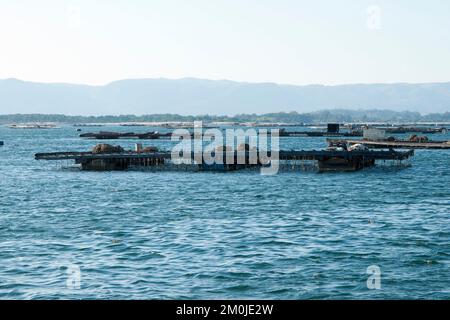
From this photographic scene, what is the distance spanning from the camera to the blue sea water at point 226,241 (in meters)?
28.2

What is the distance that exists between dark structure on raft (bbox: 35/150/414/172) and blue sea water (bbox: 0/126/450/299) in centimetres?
2239

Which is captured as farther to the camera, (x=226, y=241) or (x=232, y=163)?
(x=232, y=163)

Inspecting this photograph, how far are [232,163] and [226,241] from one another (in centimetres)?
6586

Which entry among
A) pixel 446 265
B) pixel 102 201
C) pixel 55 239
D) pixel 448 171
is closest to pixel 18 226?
pixel 55 239

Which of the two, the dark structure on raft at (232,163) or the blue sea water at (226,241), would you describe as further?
the dark structure on raft at (232,163)

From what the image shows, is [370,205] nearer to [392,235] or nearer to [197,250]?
[392,235]

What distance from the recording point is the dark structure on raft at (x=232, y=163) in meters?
105

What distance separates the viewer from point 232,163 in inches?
4163

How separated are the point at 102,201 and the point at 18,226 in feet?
55.0

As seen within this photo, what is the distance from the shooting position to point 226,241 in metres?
40.1

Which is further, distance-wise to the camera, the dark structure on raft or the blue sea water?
the dark structure on raft

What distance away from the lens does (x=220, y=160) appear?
10569 cm

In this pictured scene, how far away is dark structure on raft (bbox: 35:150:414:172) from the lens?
104750 millimetres

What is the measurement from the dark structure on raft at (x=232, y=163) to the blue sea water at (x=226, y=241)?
73.5ft
